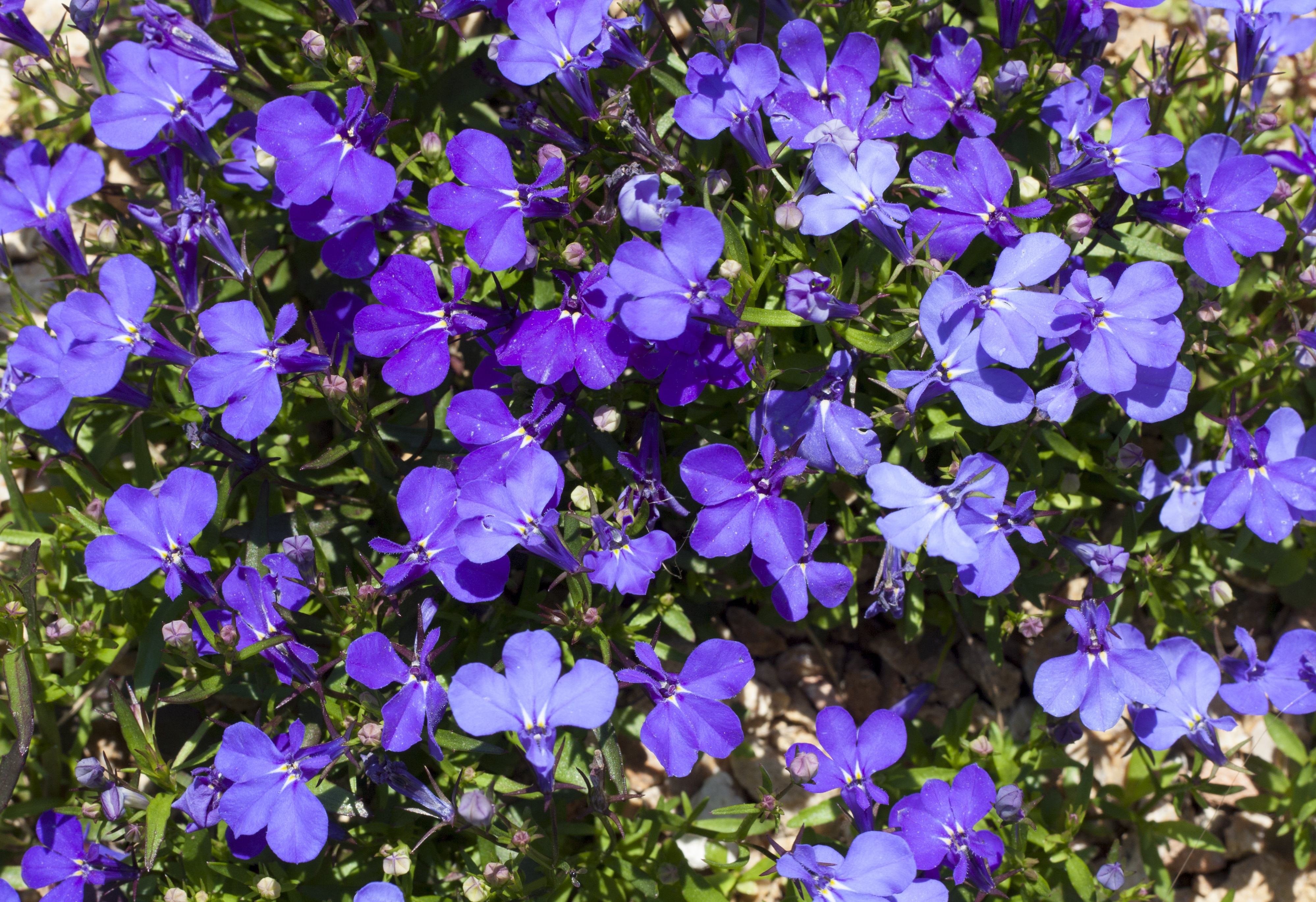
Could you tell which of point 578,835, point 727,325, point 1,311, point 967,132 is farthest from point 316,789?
point 967,132

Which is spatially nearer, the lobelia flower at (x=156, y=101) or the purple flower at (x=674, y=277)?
the purple flower at (x=674, y=277)

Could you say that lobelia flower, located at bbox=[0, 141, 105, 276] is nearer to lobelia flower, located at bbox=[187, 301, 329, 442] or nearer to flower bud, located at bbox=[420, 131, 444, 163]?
lobelia flower, located at bbox=[187, 301, 329, 442]

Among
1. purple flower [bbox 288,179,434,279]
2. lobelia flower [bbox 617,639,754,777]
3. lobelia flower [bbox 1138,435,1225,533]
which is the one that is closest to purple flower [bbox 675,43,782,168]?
purple flower [bbox 288,179,434,279]

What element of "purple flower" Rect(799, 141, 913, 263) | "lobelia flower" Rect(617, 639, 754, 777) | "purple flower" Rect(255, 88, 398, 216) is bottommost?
"lobelia flower" Rect(617, 639, 754, 777)

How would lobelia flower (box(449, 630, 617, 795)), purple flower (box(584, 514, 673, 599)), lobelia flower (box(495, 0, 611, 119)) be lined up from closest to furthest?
1. lobelia flower (box(449, 630, 617, 795))
2. purple flower (box(584, 514, 673, 599))
3. lobelia flower (box(495, 0, 611, 119))

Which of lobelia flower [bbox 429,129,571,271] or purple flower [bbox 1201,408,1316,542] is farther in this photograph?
purple flower [bbox 1201,408,1316,542]

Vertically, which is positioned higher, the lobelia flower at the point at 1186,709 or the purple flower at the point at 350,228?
the purple flower at the point at 350,228

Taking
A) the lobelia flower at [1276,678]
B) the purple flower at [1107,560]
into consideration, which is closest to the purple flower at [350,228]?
the purple flower at [1107,560]

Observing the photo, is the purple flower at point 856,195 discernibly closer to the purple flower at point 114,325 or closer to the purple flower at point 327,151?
the purple flower at point 327,151

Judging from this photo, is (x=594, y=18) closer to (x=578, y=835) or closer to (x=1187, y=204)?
(x=1187, y=204)
